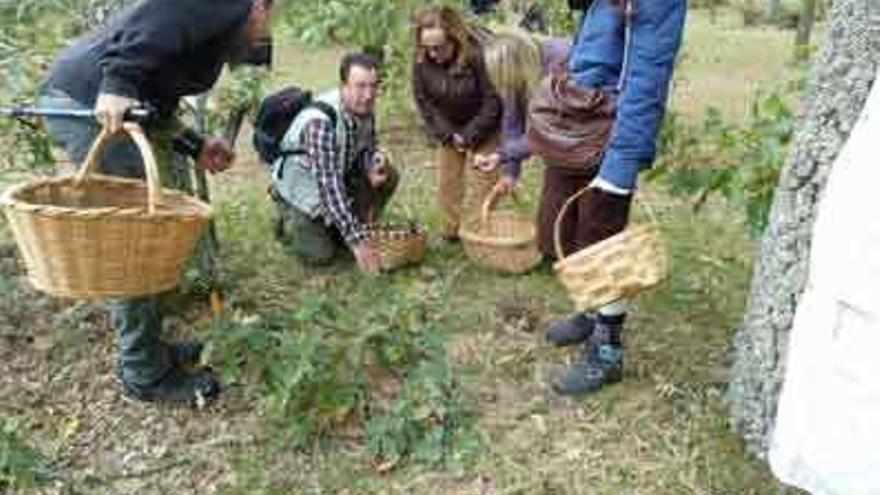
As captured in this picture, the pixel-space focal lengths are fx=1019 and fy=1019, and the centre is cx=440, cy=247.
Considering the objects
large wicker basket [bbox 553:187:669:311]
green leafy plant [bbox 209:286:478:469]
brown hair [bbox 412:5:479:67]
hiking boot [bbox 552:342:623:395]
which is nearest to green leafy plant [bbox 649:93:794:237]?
large wicker basket [bbox 553:187:669:311]

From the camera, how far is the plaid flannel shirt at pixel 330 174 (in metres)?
4.03

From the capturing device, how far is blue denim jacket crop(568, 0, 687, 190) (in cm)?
293

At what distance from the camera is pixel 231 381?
314cm

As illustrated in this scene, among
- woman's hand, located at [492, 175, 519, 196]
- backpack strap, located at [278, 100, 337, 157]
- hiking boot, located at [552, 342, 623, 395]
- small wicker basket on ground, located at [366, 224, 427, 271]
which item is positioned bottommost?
hiking boot, located at [552, 342, 623, 395]

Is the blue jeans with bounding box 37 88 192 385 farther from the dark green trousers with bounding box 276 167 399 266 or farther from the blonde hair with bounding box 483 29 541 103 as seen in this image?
the blonde hair with bounding box 483 29 541 103

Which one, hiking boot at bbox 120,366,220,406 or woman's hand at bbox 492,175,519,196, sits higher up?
woman's hand at bbox 492,175,519,196

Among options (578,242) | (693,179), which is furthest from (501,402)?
(693,179)

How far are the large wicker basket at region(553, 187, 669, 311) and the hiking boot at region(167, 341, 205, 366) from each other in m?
1.32

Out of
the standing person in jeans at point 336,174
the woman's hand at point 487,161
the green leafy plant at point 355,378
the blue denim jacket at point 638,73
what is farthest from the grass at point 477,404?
the blue denim jacket at point 638,73

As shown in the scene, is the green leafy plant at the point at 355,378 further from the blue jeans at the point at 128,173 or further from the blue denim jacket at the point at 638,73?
the blue denim jacket at the point at 638,73

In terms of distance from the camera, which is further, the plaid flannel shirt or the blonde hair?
the blonde hair

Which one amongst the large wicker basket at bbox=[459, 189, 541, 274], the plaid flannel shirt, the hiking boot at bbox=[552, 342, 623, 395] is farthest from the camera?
the large wicker basket at bbox=[459, 189, 541, 274]

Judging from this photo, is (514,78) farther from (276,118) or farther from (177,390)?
(177,390)

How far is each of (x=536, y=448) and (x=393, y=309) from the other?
2.20 ft
